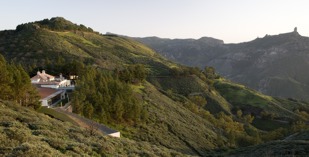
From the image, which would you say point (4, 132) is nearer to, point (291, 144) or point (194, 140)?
point (291, 144)

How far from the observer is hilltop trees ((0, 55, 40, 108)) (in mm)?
43403

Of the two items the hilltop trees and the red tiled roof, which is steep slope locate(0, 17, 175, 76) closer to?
the red tiled roof

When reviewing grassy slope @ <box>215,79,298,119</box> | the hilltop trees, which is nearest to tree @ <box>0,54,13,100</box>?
the hilltop trees

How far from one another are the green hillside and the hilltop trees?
7.77 metres

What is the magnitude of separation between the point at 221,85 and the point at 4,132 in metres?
149

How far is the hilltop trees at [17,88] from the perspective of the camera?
142ft

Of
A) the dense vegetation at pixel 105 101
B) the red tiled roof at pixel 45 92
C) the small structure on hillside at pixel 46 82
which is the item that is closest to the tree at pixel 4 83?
the dense vegetation at pixel 105 101

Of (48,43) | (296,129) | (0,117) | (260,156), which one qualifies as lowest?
(296,129)

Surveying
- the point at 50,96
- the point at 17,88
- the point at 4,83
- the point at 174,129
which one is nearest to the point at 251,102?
the point at 174,129

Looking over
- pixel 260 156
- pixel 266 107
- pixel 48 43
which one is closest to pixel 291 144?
pixel 260 156

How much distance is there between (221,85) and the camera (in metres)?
160

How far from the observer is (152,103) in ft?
256

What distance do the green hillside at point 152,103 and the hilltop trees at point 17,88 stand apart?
777 cm

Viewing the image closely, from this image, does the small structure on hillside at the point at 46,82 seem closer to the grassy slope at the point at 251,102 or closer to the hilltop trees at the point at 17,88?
the hilltop trees at the point at 17,88
